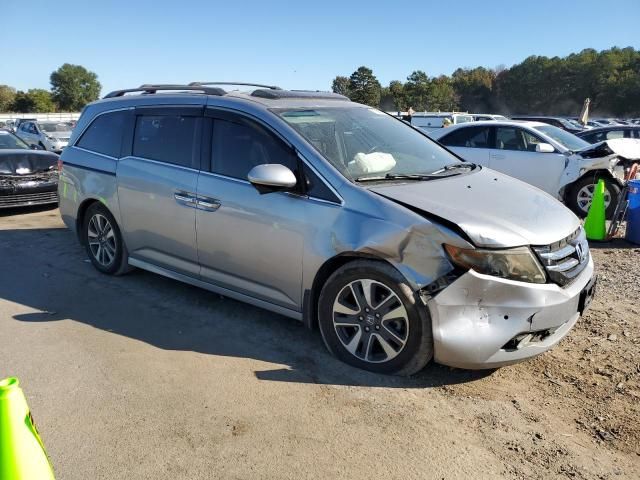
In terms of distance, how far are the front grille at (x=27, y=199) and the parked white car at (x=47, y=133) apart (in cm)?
1193

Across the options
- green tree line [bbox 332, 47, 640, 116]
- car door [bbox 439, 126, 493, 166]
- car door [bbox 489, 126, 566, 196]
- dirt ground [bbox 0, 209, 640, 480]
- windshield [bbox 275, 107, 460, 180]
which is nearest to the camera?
dirt ground [bbox 0, 209, 640, 480]

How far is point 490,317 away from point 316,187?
141 cm

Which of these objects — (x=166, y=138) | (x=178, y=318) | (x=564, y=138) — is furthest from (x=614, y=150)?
(x=178, y=318)

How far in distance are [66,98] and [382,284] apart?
374ft

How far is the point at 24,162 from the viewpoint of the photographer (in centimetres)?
897

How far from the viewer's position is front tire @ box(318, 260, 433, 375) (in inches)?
127

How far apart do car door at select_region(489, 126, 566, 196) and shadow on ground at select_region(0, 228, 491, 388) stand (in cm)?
639

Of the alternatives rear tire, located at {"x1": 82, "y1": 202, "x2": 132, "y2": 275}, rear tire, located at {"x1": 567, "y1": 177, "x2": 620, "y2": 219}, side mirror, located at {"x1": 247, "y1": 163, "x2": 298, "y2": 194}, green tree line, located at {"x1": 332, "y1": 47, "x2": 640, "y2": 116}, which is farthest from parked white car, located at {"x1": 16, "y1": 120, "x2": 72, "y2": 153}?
green tree line, located at {"x1": 332, "y1": 47, "x2": 640, "y2": 116}

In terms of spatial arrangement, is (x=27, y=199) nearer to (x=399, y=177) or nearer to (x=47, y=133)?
(x=399, y=177)

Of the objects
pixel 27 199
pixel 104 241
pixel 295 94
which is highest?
pixel 295 94

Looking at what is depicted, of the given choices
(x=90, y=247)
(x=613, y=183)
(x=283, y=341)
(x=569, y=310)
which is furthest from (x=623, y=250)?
(x=90, y=247)

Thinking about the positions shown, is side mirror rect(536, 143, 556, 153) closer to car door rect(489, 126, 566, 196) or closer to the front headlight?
car door rect(489, 126, 566, 196)

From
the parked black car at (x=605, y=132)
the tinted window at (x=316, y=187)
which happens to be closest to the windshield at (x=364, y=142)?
the tinted window at (x=316, y=187)

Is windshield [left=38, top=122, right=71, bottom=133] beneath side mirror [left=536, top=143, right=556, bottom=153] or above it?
beneath
